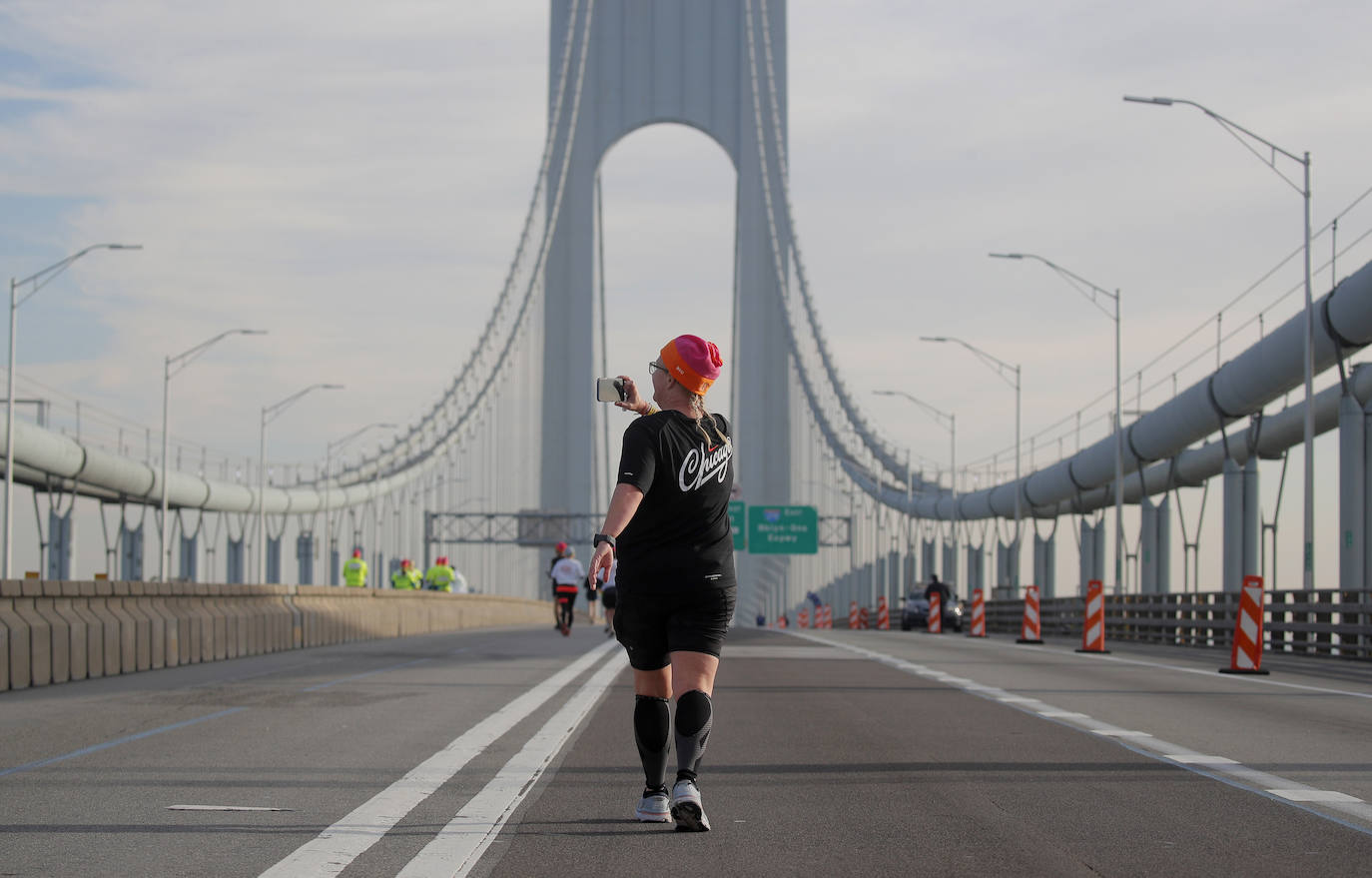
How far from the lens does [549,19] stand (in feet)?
309

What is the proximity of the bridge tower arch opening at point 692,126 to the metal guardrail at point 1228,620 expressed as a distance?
159 feet

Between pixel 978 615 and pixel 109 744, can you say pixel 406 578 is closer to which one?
pixel 978 615

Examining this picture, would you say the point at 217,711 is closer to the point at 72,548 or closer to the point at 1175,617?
the point at 1175,617

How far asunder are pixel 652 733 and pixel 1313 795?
2793 millimetres

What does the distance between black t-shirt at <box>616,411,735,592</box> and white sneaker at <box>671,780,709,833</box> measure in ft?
2.22

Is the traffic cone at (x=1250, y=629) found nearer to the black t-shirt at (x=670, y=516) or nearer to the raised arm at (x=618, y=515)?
the black t-shirt at (x=670, y=516)

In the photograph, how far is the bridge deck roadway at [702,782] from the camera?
18.2 feet

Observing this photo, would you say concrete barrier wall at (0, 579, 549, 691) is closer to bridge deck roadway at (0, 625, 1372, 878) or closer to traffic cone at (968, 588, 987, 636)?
bridge deck roadway at (0, 625, 1372, 878)

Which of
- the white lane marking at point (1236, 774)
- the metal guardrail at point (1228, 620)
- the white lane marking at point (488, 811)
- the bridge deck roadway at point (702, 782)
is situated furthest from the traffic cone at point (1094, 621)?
the white lane marking at point (488, 811)

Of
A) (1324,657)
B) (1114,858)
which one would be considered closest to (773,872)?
(1114,858)

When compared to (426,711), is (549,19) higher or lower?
higher

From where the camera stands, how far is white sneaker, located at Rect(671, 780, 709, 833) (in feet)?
19.5

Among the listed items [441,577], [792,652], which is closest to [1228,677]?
[792,652]

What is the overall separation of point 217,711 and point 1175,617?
23.1 metres
